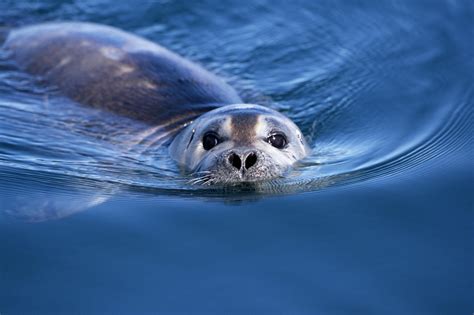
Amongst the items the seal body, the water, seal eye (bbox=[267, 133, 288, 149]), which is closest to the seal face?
seal eye (bbox=[267, 133, 288, 149])

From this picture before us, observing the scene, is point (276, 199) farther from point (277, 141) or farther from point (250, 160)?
point (277, 141)

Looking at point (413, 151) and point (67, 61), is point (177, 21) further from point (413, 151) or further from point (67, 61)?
point (413, 151)

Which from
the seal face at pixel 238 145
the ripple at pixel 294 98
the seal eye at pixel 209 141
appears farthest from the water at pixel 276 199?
the seal eye at pixel 209 141

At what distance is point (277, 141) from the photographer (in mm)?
5941

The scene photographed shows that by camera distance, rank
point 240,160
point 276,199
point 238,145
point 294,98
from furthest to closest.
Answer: point 294,98 < point 238,145 < point 240,160 < point 276,199

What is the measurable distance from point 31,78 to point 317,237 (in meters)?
3.60

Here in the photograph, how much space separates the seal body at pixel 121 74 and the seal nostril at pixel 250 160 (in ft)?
4.18

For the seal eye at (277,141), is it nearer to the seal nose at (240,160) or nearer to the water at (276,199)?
the water at (276,199)

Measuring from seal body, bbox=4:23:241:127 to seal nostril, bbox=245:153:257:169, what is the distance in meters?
1.27

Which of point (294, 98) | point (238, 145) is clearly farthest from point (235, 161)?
point (294, 98)

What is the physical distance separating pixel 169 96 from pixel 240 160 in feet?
5.39

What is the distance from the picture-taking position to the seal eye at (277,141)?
589 centimetres

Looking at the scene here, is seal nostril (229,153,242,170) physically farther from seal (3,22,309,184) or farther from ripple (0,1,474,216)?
ripple (0,1,474,216)

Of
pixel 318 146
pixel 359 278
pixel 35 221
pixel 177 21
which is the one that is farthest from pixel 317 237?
pixel 177 21
